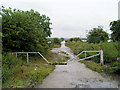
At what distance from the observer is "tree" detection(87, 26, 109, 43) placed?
20947mm

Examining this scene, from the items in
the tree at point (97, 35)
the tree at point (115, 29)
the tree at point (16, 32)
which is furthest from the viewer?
the tree at point (97, 35)

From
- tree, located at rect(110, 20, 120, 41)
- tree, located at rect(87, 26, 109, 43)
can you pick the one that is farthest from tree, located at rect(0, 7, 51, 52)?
tree, located at rect(87, 26, 109, 43)

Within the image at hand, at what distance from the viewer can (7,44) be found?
666 centimetres

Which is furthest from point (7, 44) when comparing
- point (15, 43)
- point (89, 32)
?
point (89, 32)

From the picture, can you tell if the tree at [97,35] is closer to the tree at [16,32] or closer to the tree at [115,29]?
the tree at [115,29]

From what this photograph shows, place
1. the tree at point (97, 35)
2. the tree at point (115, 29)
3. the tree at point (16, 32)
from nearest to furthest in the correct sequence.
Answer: the tree at point (16, 32), the tree at point (115, 29), the tree at point (97, 35)

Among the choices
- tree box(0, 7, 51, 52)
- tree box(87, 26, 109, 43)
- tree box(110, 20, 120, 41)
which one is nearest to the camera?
tree box(0, 7, 51, 52)

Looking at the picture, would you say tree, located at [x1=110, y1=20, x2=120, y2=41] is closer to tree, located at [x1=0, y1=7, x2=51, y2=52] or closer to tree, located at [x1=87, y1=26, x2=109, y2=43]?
tree, located at [x1=87, y1=26, x2=109, y2=43]

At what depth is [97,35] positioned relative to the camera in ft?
70.6

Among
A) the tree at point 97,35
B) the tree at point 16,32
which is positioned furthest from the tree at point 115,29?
the tree at point 16,32

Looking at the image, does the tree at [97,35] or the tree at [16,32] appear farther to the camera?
the tree at [97,35]

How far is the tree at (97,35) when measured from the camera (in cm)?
2095

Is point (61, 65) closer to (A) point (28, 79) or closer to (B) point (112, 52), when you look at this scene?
(A) point (28, 79)

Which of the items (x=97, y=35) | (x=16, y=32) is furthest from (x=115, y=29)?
(x=16, y=32)
